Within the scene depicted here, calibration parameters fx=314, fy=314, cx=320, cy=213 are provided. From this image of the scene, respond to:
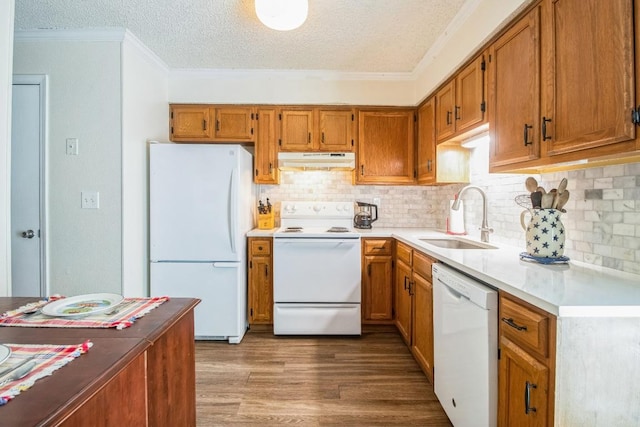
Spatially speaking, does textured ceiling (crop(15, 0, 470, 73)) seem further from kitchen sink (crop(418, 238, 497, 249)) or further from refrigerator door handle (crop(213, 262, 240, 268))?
refrigerator door handle (crop(213, 262, 240, 268))

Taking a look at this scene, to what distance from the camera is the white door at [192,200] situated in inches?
101

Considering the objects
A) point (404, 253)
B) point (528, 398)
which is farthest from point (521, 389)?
point (404, 253)

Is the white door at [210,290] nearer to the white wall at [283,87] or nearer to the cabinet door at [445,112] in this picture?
the white wall at [283,87]

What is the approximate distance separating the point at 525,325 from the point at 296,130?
2505mm

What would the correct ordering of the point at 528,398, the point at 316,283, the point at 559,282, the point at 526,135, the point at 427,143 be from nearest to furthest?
the point at 528,398
the point at 559,282
the point at 526,135
the point at 316,283
the point at 427,143

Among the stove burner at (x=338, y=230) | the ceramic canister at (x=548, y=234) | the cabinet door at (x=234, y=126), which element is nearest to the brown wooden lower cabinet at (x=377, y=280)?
the stove burner at (x=338, y=230)

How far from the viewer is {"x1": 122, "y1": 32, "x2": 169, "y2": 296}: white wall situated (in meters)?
2.31

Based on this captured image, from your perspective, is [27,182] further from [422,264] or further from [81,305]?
[422,264]

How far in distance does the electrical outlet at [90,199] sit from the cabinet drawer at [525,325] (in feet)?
8.46

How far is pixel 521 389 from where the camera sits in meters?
1.07

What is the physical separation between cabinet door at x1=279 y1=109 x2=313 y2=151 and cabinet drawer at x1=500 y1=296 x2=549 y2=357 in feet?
7.50

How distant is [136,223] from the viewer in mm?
2451

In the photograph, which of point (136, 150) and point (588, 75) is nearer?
point (588, 75)

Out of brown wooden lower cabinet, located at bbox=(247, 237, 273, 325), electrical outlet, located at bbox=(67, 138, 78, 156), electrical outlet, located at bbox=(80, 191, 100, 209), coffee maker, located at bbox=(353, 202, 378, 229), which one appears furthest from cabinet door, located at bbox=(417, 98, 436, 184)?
electrical outlet, located at bbox=(67, 138, 78, 156)
